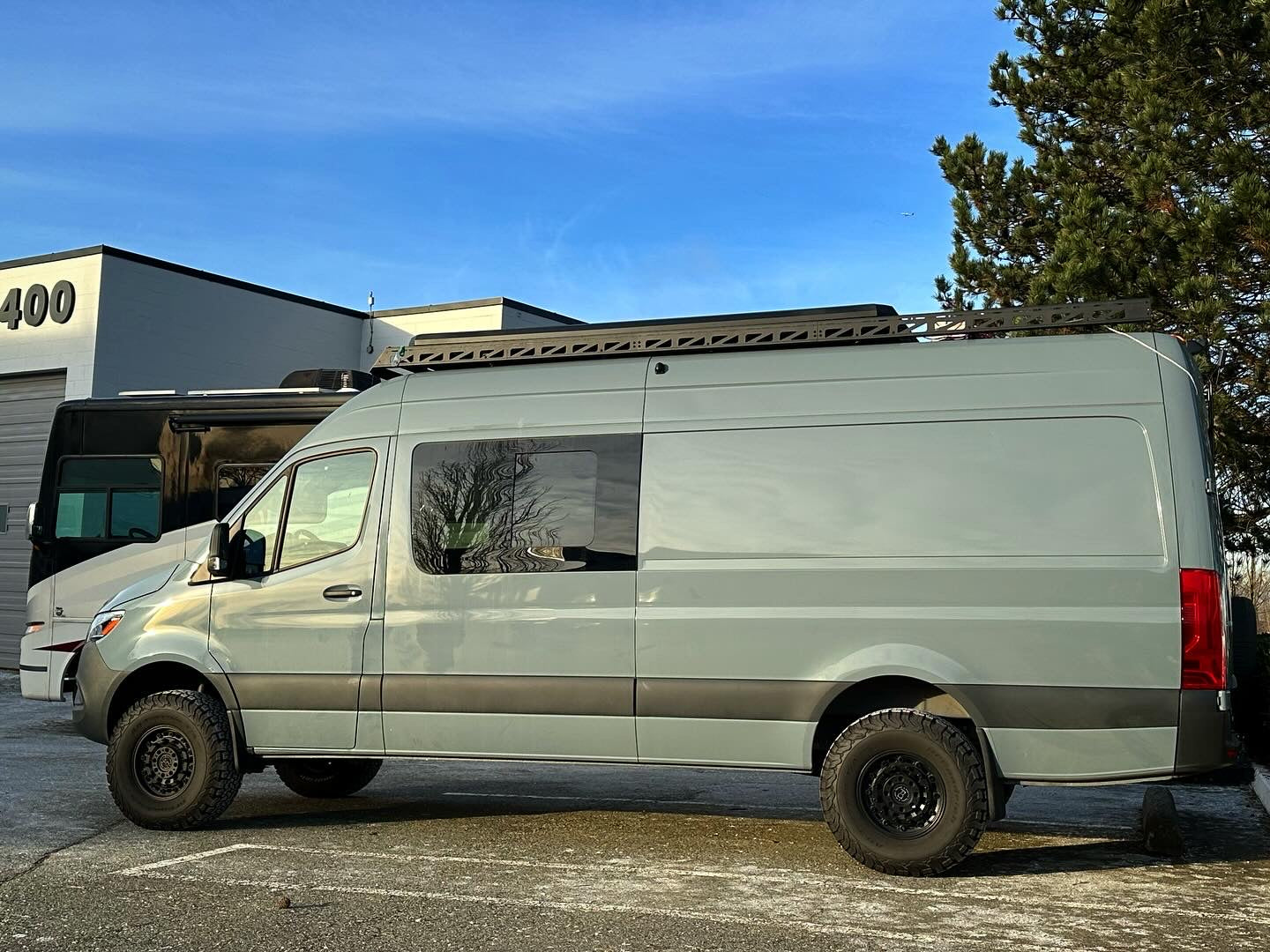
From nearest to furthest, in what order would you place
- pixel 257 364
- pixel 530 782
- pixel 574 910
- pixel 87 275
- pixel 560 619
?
pixel 574 910 < pixel 560 619 < pixel 530 782 < pixel 87 275 < pixel 257 364

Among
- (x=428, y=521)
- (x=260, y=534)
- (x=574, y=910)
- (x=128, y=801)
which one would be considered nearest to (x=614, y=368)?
(x=428, y=521)

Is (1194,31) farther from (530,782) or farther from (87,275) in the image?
(87,275)

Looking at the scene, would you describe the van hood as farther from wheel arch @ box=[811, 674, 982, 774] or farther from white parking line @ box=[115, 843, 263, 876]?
wheel arch @ box=[811, 674, 982, 774]

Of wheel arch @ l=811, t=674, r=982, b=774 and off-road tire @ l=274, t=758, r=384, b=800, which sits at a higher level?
wheel arch @ l=811, t=674, r=982, b=774

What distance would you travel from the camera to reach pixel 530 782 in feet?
34.8

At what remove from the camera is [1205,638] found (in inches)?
253

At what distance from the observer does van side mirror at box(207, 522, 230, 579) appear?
26.7 feet

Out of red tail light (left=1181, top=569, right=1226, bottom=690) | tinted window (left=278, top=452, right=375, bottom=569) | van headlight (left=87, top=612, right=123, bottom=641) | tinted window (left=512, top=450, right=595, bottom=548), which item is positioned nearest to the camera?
red tail light (left=1181, top=569, right=1226, bottom=690)

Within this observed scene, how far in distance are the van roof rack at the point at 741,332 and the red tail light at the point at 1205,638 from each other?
1345mm

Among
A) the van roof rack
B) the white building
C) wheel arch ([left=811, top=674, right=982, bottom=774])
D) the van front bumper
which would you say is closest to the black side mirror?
the van front bumper

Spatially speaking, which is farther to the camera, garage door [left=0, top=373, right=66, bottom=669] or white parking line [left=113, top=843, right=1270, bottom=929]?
garage door [left=0, top=373, right=66, bottom=669]

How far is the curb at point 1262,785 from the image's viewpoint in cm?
930

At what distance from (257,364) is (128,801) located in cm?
1569

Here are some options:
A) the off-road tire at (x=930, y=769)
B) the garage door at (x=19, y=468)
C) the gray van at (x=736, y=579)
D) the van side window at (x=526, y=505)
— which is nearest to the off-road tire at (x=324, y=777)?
the gray van at (x=736, y=579)
